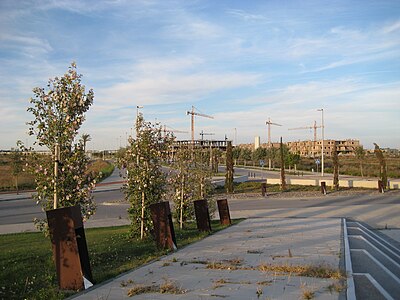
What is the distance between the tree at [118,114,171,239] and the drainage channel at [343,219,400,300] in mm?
4878

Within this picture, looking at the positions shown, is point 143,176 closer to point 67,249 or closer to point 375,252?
point 67,249

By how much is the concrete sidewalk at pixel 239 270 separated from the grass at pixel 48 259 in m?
0.47

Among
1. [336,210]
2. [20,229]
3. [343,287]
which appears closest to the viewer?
[343,287]

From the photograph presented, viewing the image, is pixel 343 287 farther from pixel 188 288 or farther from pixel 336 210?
pixel 336 210

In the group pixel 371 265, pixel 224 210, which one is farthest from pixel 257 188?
pixel 371 265

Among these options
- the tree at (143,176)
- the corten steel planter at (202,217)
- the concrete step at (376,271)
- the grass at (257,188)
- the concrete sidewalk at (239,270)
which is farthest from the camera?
the grass at (257,188)

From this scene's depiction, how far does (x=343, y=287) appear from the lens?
590 centimetres

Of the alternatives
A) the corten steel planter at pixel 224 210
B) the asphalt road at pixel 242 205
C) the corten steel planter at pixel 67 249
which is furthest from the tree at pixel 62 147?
the asphalt road at pixel 242 205

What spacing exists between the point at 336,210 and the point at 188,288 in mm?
14198

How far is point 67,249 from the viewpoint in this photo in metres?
6.18

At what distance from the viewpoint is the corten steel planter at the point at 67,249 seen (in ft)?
19.9

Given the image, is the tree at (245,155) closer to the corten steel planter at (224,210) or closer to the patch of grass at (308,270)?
the corten steel planter at (224,210)

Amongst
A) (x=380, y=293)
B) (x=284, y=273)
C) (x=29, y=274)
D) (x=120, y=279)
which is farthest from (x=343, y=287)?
(x=29, y=274)

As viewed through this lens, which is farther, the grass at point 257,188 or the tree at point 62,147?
the grass at point 257,188
